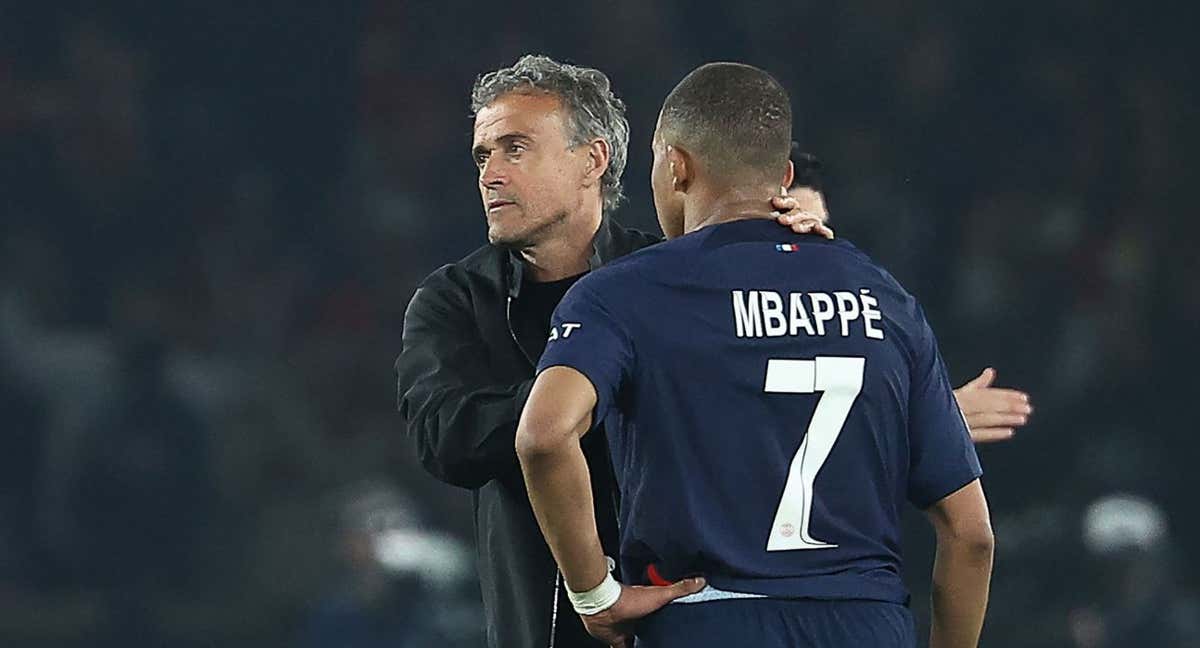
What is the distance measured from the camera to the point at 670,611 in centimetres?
166

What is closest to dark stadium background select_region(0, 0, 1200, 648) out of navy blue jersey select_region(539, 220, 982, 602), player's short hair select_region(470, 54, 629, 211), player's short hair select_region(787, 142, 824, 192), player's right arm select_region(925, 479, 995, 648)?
player's short hair select_region(787, 142, 824, 192)

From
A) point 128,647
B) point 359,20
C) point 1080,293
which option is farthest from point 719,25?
point 128,647

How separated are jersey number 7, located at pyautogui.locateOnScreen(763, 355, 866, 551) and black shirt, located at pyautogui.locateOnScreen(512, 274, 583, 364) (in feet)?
1.57

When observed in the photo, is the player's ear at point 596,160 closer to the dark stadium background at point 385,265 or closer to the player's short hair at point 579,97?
the player's short hair at point 579,97

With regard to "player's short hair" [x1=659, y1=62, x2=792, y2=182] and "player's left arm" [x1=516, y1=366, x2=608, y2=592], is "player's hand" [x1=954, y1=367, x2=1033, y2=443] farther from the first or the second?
"player's left arm" [x1=516, y1=366, x2=608, y2=592]

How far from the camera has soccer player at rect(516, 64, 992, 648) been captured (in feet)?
5.30

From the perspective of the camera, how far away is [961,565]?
5.77 ft

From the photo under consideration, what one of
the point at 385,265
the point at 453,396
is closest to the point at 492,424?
the point at 453,396

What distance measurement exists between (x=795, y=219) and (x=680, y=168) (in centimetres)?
14

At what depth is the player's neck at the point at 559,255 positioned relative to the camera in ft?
6.89

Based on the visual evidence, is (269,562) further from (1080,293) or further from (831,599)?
(831,599)

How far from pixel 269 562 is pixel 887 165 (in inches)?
75.0

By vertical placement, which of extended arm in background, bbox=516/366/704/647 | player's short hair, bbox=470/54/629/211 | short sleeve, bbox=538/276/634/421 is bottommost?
extended arm in background, bbox=516/366/704/647

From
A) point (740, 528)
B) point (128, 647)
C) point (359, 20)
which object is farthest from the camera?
point (359, 20)
